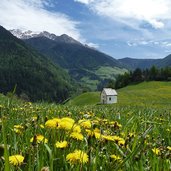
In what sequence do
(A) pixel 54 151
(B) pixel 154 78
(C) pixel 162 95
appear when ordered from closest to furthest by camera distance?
(A) pixel 54 151, (C) pixel 162 95, (B) pixel 154 78

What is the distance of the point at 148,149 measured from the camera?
3.36m

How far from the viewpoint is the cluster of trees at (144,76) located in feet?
581

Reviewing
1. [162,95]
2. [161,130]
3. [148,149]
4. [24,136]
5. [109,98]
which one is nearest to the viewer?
[148,149]

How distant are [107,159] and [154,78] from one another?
586 ft

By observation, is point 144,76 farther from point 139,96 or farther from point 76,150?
point 76,150

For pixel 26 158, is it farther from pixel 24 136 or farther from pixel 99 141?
pixel 24 136

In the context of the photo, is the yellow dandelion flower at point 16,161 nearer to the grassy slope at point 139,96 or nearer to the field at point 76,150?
the field at point 76,150

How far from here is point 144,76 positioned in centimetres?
18212

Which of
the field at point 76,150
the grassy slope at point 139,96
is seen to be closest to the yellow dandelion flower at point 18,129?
the field at point 76,150

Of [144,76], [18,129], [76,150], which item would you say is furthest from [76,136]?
[144,76]

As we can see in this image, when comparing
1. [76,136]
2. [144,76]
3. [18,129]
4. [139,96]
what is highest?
[76,136]

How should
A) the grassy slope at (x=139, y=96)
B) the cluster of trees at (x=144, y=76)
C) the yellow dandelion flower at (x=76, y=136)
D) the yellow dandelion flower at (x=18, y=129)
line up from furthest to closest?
the cluster of trees at (x=144, y=76) < the grassy slope at (x=139, y=96) < the yellow dandelion flower at (x=18, y=129) < the yellow dandelion flower at (x=76, y=136)

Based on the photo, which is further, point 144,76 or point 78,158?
point 144,76

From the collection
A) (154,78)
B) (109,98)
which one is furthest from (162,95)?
(154,78)
